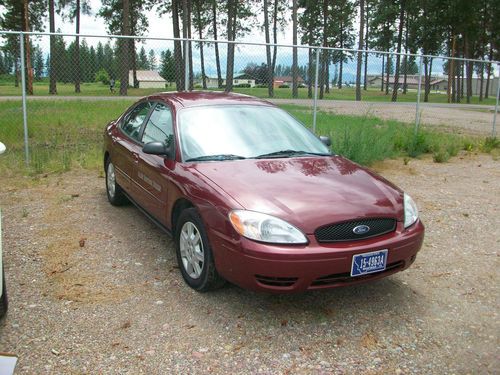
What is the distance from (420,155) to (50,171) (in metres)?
7.72

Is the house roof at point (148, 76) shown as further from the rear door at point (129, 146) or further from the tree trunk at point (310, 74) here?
the rear door at point (129, 146)

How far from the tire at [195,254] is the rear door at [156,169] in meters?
0.44

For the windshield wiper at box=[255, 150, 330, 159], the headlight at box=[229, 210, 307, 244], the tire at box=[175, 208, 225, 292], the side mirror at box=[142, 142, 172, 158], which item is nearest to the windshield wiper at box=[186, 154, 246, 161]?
the windshield wiper at box=[255, 150, 330, 159]

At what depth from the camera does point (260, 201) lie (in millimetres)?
3398

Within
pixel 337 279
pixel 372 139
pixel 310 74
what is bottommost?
pixel 337 279

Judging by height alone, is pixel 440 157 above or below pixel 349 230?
below

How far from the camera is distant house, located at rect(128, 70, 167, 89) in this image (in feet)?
29.8

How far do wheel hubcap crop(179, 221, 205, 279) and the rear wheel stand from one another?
7.66 feet

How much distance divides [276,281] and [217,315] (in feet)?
1.88

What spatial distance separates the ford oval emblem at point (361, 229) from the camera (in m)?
3.35

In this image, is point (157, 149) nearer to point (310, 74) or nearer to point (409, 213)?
point (409, 213)

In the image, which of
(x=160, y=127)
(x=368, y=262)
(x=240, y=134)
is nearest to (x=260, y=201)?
(x=368, y=262)

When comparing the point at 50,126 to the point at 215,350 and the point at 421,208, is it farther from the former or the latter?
→ the point at 215,350

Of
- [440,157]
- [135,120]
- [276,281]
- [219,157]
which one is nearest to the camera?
[276,281]
